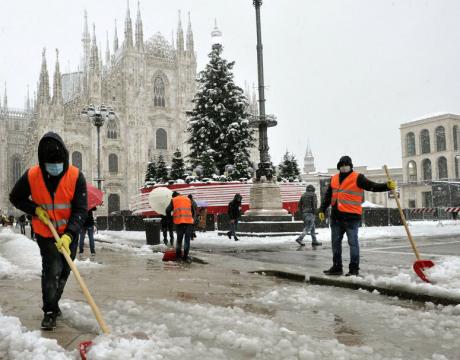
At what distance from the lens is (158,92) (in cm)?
6331

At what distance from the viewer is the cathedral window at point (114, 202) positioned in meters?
57.4

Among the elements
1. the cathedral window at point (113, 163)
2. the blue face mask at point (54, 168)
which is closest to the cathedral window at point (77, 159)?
the cathedral window at point (113, 163)

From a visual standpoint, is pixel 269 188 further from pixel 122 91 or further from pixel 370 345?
pixel 122 91

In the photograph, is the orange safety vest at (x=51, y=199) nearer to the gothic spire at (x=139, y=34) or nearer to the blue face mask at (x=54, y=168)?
the blue face mask at (x=54, y=168)

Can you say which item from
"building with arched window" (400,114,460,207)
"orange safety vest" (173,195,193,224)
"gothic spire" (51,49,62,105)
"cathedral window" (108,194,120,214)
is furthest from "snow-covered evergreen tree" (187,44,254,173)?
"building with arched window" (400,114,460,207)

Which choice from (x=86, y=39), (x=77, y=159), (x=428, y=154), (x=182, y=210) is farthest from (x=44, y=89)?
(x=428, y=154)

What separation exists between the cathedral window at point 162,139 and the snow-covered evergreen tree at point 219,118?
109ft

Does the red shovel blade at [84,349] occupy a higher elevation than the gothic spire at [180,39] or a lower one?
lower

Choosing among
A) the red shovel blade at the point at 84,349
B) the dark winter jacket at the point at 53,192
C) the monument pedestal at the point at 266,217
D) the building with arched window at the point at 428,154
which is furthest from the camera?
the building with arched window at the point at 428,154

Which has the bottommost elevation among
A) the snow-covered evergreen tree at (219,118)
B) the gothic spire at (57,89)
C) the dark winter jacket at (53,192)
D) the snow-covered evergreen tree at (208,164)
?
the dark winter jacket at (53,192)

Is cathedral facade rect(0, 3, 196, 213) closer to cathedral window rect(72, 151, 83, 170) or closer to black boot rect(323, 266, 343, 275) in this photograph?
cathedral window rect(72, 151, 83, 170)

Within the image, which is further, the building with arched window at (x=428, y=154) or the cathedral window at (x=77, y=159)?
the building with arched window at (x=428, y=154)

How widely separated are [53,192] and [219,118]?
25.0 metres

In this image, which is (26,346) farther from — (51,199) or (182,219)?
(182,219)
